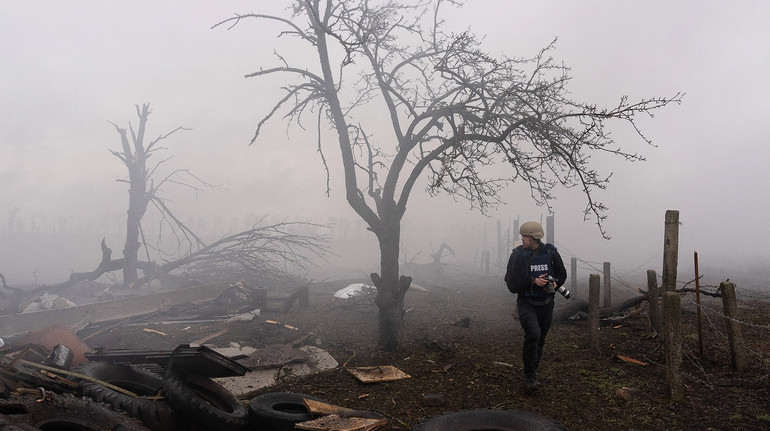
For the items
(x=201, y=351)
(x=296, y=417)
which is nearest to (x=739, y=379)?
(x=296, y=417)

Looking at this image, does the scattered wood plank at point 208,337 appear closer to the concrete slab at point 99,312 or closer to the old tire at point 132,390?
the concrete slab at point 99,312

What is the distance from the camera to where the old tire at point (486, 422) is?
4477mm

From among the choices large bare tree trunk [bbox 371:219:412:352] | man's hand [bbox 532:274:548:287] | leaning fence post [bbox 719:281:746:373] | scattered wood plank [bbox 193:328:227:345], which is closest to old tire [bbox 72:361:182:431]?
scattered wood plank [bbox 193:328:227:345]

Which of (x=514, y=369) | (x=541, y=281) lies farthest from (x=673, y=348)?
(x=514, y=369)

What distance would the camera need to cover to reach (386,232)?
912 cm

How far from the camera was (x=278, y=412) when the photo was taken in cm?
491

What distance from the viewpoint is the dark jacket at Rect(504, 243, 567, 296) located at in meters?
5.74

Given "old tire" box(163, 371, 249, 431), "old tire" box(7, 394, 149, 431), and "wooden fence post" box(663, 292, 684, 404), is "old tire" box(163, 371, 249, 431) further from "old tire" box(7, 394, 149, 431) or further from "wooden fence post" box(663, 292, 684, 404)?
"wooden fence post" box(663, 292, 684, 404)

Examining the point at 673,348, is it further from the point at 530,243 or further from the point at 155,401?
the point at 155,401

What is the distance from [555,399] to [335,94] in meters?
7.41

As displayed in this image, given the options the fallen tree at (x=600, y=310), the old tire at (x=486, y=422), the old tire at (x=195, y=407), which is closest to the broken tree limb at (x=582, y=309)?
the fallen tree at (x=600, y=310)

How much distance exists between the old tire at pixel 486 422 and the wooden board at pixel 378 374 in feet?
6.01

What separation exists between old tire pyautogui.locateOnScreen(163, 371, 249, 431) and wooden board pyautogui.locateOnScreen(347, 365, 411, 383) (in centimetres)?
204

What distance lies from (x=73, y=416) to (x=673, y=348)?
6.54 metres
